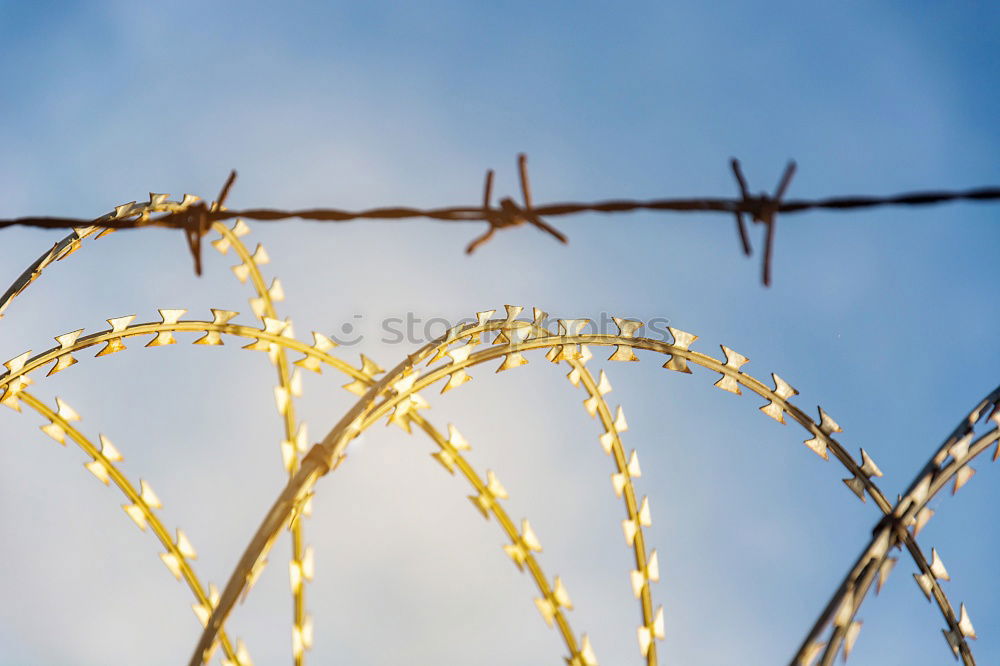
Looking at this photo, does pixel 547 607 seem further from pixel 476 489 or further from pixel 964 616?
pixel 964 616

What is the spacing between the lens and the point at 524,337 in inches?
228

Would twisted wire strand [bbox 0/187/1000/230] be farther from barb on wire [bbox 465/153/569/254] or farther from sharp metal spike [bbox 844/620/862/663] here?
sharp metal spike [bbox 844/620/862/663]

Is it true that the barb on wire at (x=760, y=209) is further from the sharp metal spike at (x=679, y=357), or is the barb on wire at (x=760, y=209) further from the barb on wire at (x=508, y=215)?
the sharp metal spike at (x=679, y=357)

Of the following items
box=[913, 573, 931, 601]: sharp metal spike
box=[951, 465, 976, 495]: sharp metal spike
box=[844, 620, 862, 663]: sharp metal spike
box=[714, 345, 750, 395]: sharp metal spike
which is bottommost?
Result: box=[844, 620, 862, 663]: sharp metal spike

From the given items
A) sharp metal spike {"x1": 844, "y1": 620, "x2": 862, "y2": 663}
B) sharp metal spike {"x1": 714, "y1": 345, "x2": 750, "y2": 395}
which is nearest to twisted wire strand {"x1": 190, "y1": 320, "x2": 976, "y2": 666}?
sharp metal spike {"x1": 714, "y1": 345, "x2": 750, "y2": 395}

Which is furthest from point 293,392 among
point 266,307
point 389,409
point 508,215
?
point 508,215

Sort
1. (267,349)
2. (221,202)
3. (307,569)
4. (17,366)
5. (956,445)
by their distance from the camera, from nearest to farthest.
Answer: (221,202) → (956,445) → (307,569) → (17,366) → (267,349)

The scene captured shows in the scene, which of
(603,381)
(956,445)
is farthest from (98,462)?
(956,445)

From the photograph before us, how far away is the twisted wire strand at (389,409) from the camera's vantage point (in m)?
4.25

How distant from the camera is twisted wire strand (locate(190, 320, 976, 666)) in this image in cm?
425

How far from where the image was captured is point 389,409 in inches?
204

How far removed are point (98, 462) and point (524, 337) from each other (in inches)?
105

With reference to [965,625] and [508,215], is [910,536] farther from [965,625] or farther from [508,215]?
[508,215]

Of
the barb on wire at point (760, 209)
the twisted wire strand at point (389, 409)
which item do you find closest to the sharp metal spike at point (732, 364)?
the twisted wire strand at point (389, 409)
